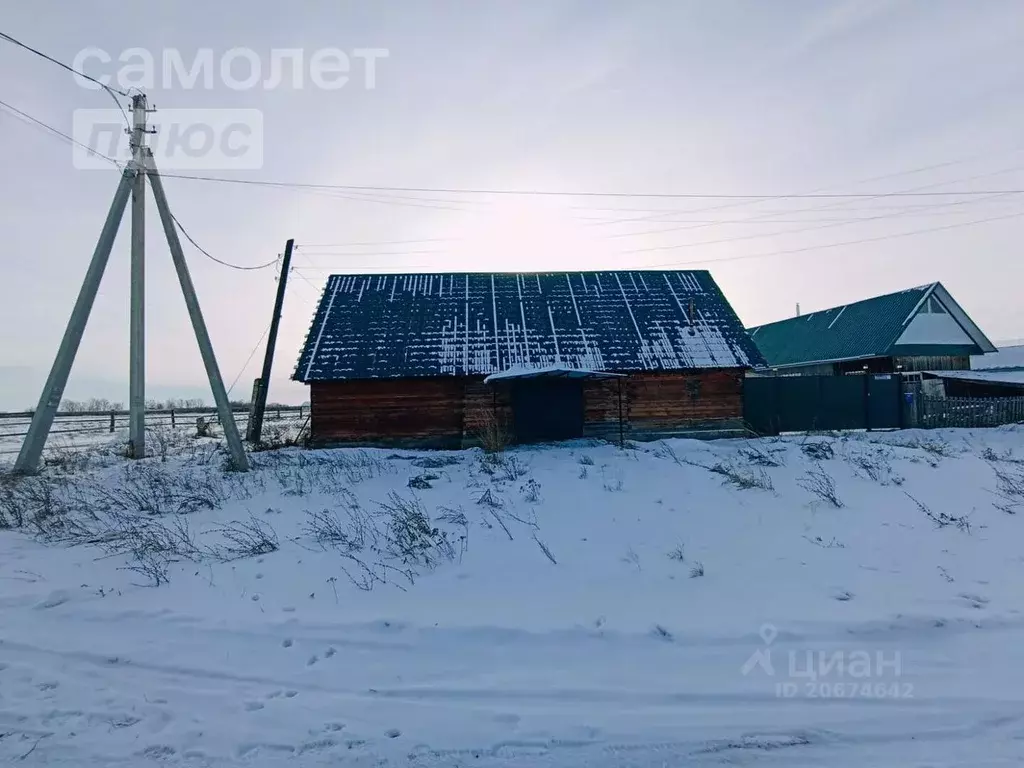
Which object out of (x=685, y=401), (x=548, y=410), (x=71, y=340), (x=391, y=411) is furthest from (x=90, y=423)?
(x=685, y=401)

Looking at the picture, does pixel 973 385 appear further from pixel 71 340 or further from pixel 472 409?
pixel 71 340

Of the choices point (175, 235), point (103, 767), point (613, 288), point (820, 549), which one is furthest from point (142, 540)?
point (613, 288)

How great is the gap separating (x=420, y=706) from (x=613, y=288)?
18929mm

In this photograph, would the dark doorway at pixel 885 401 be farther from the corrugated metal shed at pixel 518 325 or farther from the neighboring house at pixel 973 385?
the corrugated metal shed at pixel 518 325

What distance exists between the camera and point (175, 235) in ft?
41.8

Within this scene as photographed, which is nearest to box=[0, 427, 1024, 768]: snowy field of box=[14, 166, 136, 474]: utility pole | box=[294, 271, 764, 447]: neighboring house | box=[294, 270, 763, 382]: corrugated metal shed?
box=[14, 166, 136, 474]: utility pole

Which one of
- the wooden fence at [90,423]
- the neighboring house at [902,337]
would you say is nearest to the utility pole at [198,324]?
the wooden fence at [90,423]

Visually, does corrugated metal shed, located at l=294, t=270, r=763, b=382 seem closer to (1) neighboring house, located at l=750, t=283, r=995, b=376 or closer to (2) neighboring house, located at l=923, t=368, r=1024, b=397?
(2) neighboring house, located at l=923, t=368, r=1024, b=397

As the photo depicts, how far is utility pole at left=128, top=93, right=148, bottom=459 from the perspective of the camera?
13695 mm

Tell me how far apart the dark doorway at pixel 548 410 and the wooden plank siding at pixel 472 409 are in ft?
3.02

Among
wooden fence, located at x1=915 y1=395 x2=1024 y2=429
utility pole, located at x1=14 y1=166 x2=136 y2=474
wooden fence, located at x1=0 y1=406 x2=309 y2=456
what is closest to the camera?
utility pole, located at x1=14 y1=166 x2=136 y2=474

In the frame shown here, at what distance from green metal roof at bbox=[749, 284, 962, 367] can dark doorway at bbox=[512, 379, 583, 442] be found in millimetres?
19971

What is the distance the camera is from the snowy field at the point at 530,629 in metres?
3.20

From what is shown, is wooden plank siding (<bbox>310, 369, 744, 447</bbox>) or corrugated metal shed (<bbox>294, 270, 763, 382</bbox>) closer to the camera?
wooden plank siding (<bbox>310, 369, 744, 447</bbox>)
